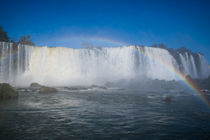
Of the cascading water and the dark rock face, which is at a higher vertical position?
the cascading water

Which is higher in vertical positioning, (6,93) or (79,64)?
(79,64)

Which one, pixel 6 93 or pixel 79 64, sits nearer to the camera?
pixel 6 93

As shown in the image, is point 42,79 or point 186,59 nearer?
point 42,79

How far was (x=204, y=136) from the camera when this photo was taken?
20.3 ft

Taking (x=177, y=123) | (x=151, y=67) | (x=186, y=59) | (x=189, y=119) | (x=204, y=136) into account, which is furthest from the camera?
(x=186, y=59)

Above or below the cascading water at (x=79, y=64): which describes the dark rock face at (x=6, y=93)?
below

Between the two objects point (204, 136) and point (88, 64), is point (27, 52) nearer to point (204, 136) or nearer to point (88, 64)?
point (88, 64)

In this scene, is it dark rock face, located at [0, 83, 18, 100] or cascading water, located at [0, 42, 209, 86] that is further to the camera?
cascading water, located at [0, 42, 209, 86]

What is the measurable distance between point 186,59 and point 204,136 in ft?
170

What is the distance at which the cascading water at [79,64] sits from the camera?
1253 inches

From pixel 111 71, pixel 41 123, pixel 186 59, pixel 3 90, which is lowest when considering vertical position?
pixel 41 123

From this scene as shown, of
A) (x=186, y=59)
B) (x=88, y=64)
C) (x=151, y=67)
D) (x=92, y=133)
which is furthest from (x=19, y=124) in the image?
(x=186, y=59)

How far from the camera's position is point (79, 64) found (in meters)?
38.8

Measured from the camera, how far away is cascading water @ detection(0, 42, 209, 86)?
3183 cm
